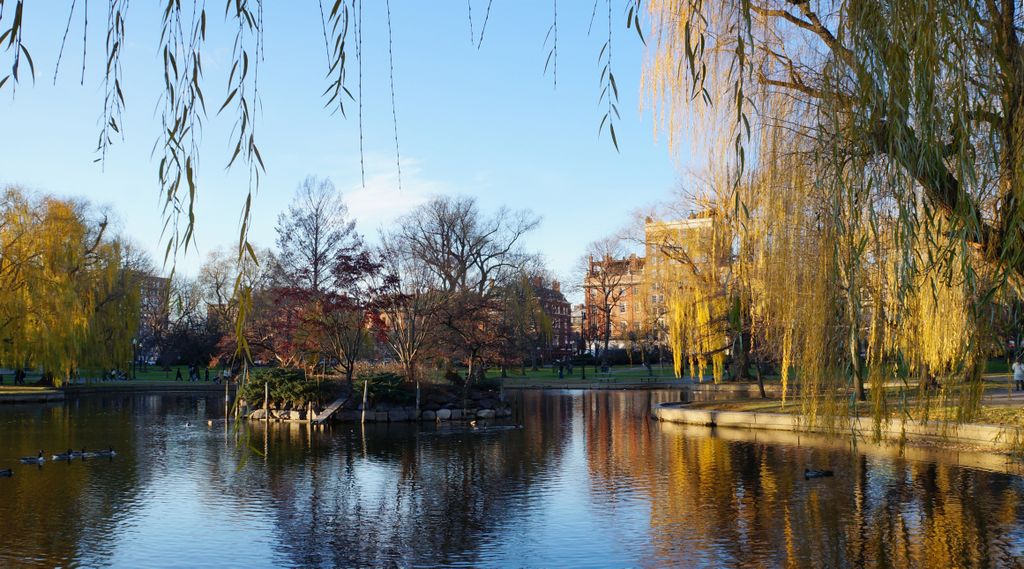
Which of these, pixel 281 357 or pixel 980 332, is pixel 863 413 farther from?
pixel 281 357

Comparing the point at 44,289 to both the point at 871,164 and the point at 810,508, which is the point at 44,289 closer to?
the point at 810,508

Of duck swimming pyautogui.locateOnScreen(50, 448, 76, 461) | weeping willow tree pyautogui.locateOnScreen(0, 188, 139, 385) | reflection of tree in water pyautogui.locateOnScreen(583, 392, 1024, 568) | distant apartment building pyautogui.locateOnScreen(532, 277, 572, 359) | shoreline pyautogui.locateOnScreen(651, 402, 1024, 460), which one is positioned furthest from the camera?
distant apartment building pyautogui.locateOnScreen(532, 277, 572, 359)

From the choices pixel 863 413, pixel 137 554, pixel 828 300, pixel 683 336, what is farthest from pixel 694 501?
pixel 683 336

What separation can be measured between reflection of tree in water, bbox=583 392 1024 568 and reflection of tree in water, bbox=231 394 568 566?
185 centimetres

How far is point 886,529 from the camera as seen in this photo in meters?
10.1

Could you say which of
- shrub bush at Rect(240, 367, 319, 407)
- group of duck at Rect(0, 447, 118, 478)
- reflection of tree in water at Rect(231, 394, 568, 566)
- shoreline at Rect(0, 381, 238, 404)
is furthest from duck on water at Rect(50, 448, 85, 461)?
shoreline at Rect(0, 381, 238, 404)

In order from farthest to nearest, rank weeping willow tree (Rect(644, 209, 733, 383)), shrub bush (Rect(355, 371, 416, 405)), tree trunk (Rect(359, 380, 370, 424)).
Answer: weeping willow tree (Rect(644, 209, 733, 383)) → shrub bush (Rect(355, 371, 416, 405)) → tree trunk (Rect(359, 380, 370, 424))

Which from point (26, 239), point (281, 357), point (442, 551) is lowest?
point (442, 551)

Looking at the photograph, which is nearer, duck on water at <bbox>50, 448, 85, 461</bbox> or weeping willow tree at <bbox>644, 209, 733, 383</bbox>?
duck on water at <bbox>50, 448, 85, 461</bbox>

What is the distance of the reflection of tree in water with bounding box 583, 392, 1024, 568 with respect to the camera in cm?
902

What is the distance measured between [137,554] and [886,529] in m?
8.63

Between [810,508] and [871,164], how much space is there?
20.6 feet

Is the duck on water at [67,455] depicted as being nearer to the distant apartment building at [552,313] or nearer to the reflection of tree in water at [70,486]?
the reflection of tree in water at [70,486]

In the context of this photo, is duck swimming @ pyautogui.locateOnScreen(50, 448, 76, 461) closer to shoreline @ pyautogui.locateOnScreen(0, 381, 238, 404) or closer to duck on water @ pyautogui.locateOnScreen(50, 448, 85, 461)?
duck on water @ pyautogui.locateOnScreen(50, 448, 85, 461)
